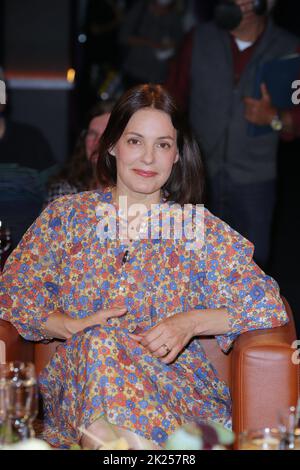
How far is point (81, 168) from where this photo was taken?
3895mm

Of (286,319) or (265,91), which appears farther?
(265,91)

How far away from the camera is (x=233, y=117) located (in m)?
4.51

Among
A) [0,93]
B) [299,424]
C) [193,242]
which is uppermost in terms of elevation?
[0,93]

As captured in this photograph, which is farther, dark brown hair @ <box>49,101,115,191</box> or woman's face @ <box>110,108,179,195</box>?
dark brown hair @ <box>49,101,115,191</box>

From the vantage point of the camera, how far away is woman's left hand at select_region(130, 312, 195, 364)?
2.68m

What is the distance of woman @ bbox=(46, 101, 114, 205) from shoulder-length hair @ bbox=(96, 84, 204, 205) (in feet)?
2.37

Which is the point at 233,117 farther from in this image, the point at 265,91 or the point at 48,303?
the point at 48,303

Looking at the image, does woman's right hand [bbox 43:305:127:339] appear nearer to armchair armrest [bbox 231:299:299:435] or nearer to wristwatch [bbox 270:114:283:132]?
armchair armrest [bbox 231:299:299:435]

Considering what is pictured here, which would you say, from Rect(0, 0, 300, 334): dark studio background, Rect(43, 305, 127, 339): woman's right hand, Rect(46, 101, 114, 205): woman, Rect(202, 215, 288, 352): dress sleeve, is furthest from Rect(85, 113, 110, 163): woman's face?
Rect(0, 0, 300, 334): dark studio background

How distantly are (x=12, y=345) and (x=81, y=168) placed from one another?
1282mm

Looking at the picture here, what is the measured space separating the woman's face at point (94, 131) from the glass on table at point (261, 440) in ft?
6.28

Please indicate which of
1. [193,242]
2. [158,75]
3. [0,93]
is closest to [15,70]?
[158,75]

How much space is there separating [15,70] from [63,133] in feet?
1.82

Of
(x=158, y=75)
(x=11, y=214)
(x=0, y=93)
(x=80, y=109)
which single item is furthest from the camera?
(x=80, y=109)
